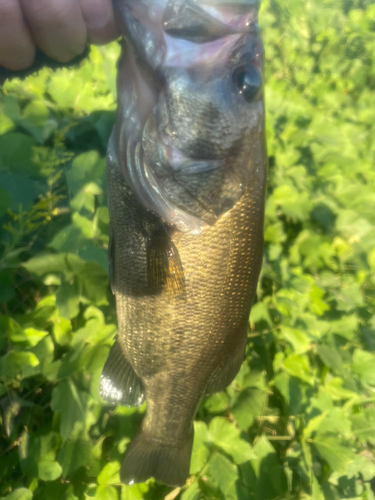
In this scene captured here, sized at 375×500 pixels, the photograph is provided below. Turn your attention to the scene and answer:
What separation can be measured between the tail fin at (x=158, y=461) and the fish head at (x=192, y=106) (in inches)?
33.6

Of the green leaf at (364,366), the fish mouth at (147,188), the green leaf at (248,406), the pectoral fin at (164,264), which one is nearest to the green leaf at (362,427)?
the green leaf at (364,366)

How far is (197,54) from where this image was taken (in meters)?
0.85

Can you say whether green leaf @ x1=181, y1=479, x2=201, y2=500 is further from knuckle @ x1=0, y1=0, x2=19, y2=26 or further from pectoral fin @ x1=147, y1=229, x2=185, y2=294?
knuckle @ x1=0, y1=0, x2=19, y2=26

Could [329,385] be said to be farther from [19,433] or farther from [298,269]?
[19,433]

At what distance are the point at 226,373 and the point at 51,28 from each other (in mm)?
1217

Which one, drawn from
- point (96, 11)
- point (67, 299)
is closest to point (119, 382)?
point (67, 299)

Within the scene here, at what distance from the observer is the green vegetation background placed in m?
1.10

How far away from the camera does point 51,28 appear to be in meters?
0.88

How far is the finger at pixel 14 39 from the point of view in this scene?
0.82 meters

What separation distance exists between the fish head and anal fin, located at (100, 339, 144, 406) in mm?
591

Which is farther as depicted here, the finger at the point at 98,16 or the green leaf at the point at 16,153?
the green leaf at the point at 16,153

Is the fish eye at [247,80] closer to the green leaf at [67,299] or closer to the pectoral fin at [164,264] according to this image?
the pectoral fin at [164,264]

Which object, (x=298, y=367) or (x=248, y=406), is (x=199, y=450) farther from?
(x=298, y=367)

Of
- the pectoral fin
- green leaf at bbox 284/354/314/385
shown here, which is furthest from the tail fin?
the pectoral fin
